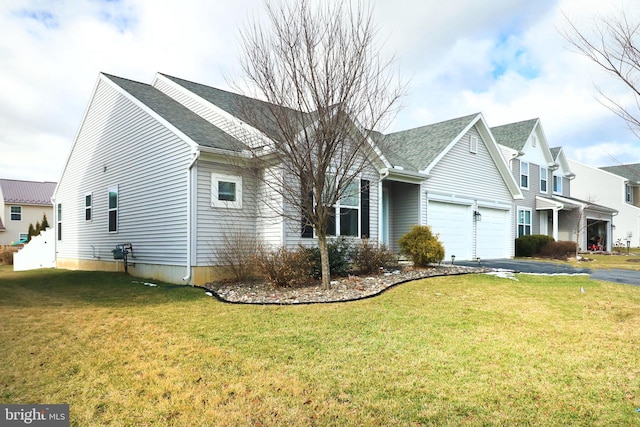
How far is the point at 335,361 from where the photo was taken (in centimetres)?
474

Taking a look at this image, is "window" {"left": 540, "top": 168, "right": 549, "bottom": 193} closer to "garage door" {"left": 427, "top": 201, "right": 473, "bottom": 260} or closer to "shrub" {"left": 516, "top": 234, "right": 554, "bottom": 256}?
"shrub" {"left": 516, "top": 234, "right": 554, "bottom": 256}

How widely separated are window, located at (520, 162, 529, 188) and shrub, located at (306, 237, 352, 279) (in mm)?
15796

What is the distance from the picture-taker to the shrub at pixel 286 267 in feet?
31.6

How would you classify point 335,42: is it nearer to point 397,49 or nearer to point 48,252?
point 397,49

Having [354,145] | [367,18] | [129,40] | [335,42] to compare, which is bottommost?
[354,145]

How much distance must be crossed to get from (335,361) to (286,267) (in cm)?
500

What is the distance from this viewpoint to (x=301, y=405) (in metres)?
3.62

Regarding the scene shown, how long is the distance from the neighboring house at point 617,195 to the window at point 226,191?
109 ft

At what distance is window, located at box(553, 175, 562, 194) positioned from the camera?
2606 cm

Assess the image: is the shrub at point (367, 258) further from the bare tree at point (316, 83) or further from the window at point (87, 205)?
the window at point (87, 205)

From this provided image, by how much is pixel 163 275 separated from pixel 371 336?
8.23 m

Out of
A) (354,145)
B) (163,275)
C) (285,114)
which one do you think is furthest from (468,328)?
(163,275)

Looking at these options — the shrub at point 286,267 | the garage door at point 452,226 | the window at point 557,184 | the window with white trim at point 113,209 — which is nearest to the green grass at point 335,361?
the shrub at point 286,267

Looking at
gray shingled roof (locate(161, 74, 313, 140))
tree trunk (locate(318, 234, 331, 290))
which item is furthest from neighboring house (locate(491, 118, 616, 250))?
gray shingled roof (locate(161, 74, 313, 140))
